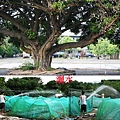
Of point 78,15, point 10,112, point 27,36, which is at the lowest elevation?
point 10,112

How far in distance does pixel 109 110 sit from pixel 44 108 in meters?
2.78

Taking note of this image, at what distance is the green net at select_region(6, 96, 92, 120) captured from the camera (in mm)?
13766

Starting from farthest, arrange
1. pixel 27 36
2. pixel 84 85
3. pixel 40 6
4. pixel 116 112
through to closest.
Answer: pixel 27 36 → pixel 40 6 → pixel 84 85 → pixel 116 112

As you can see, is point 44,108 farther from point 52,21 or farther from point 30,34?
point 30,34

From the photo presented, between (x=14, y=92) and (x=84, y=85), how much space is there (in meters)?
4.66

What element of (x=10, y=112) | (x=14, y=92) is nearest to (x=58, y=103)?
(x=10, y=112)

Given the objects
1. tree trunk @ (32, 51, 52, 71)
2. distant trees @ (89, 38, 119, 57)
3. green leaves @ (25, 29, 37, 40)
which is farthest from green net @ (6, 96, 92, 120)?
distant trees @ (89, 38, 119, 57)

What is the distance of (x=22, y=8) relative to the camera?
120 feet

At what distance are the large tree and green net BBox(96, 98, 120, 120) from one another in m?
16.0

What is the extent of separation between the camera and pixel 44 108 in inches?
540

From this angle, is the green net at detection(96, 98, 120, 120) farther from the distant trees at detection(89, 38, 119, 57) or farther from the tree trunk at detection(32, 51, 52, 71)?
the distant trees at detection(89, 38, 119, 57)

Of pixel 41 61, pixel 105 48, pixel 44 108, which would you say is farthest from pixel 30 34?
pixel 105 48

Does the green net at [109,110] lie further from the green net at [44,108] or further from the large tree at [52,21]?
the large tree at [52,21]

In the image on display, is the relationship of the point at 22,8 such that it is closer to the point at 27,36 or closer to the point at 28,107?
the point at 27,36
